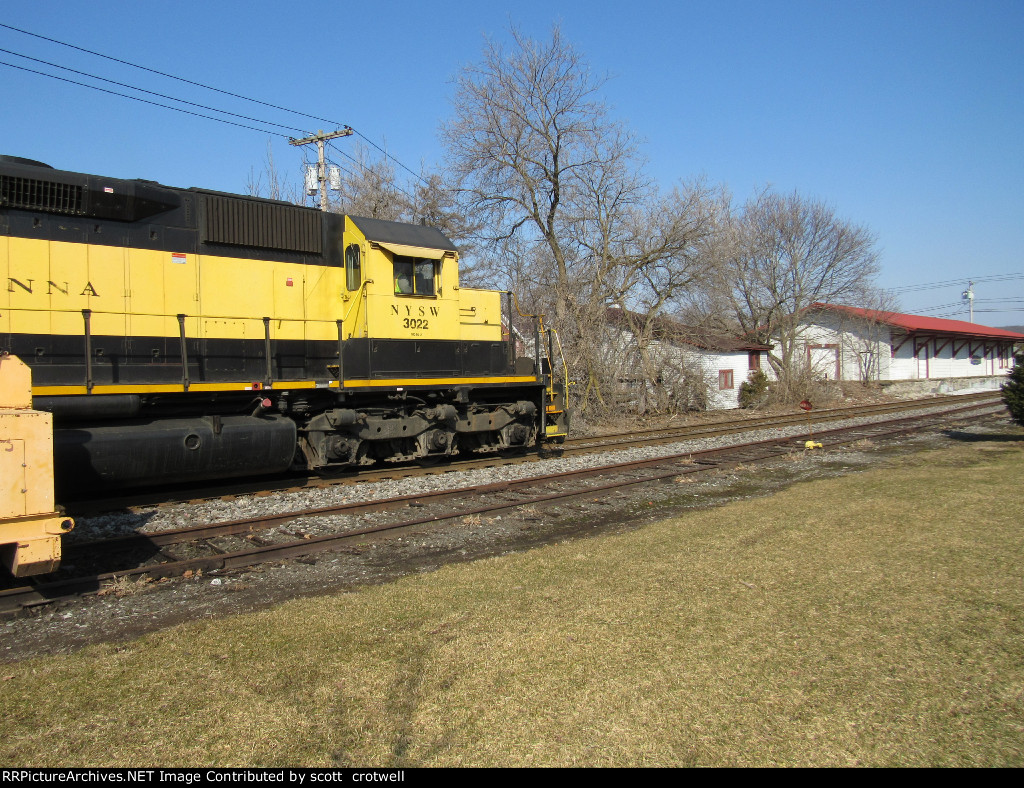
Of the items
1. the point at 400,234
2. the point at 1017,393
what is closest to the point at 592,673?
the point at 400,234

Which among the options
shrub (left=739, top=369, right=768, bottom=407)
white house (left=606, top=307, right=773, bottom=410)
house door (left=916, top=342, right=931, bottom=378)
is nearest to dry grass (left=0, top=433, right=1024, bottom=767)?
white house (left=606, top=307, right=773, bottom=410)

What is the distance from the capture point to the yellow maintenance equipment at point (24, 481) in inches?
187

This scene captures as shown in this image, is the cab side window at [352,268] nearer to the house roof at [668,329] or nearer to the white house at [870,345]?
the house roof at [668,329]

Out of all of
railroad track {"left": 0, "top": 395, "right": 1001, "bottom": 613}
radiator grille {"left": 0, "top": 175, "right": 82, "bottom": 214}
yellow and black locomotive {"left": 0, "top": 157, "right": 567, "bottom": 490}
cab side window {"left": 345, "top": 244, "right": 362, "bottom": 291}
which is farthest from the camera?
cab side window {"left": 345, "top": 244, "right": 362, "bottom": 291}

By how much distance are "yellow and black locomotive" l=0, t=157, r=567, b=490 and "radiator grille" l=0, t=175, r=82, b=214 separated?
1cm

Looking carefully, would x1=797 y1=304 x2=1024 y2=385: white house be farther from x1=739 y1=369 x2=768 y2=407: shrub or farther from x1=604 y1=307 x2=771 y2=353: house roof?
x1=604 y1=307 x2=771 y2=353: house roof

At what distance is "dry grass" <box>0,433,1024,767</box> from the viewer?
2.97m

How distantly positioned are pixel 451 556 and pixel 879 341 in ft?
140

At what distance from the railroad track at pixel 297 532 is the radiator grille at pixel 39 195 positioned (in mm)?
4248

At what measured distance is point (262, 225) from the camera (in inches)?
387

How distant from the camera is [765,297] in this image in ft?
121

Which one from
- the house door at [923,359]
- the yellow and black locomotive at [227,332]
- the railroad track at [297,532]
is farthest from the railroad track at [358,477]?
the house door at [923,359]

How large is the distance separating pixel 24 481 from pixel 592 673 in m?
4.28
